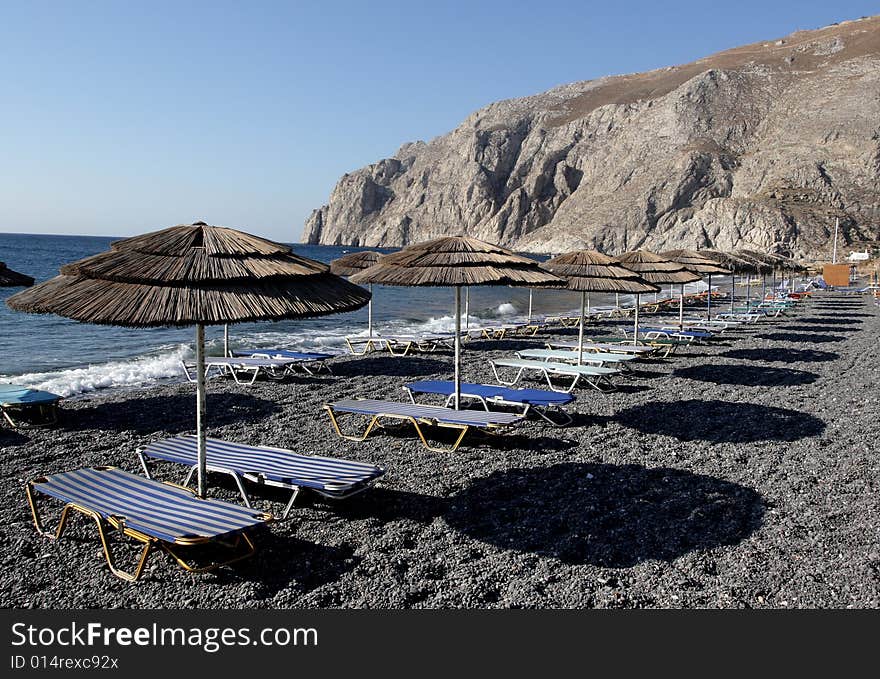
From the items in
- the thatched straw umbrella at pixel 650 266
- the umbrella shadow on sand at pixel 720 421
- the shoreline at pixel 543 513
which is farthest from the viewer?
the thatched straw umbrella at pixel 650 266

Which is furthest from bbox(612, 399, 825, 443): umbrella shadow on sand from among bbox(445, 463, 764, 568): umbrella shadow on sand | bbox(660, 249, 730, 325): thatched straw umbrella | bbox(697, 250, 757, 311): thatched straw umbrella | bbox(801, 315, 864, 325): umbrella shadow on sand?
bbox(801, 315, 864, 325): umbrella shadow on sand

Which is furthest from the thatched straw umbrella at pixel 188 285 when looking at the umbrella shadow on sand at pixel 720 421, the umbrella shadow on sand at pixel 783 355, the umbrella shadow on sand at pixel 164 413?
the umbrella shadow on sand at pixel 783 355

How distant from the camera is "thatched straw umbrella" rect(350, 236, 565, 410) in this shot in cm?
761

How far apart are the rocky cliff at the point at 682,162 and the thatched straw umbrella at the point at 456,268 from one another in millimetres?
83276

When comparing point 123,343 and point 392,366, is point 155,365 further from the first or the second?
point 123,343

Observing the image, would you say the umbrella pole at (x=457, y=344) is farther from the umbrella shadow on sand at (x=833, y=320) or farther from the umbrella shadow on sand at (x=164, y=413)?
the umbrella shadow on sand at (x=833, y=320)

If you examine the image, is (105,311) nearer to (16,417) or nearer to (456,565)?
(456,565)

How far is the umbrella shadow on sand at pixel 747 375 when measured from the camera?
38.9 ft

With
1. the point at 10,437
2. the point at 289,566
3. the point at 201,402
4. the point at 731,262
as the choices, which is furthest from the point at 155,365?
the point at 731,262

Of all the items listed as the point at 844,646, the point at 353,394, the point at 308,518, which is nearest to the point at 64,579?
the point at 308,518

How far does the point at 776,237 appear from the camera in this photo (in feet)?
268

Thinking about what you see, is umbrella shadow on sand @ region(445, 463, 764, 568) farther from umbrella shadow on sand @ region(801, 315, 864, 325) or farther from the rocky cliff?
the rocky cliff

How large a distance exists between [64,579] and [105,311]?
6.00 feet

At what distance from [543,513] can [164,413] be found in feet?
21.2
